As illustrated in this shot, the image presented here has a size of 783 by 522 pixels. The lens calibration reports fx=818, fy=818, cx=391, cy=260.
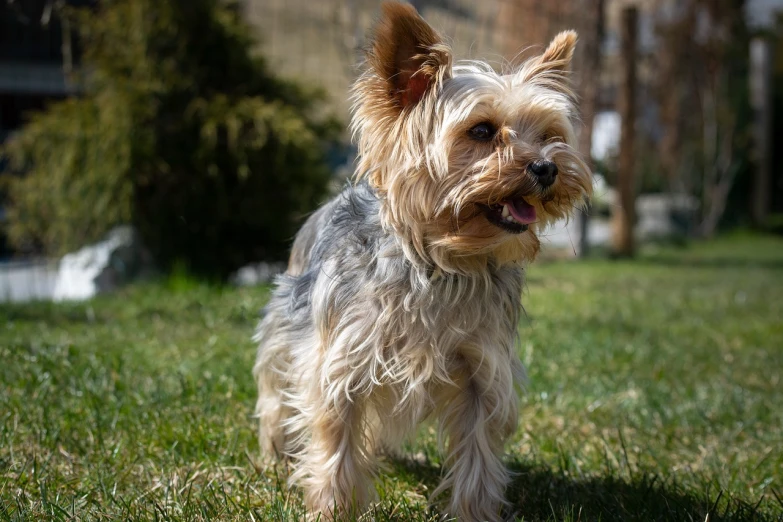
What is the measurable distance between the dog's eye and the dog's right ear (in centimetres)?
23

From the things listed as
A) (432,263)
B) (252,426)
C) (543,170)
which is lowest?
(252,426)

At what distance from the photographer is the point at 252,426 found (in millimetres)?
4113

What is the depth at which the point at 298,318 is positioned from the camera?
352 centimetres

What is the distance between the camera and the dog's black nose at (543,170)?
2969 millimetres

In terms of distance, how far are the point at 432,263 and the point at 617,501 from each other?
1.20 metres

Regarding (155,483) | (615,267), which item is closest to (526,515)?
(155,483)

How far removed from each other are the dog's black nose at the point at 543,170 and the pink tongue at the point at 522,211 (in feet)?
0.41

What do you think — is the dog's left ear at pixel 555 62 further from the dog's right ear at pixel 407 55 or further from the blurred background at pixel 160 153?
A: the blurred background at pixel 160 153

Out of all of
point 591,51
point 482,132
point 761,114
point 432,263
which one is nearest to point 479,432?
point 432,263

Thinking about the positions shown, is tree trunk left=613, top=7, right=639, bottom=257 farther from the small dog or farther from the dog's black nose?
the dog's black nose

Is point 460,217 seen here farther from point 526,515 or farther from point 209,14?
point 209,14

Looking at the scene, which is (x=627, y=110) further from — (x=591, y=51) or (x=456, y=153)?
(x=456, y=153)

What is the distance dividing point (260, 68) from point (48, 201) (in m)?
2.57

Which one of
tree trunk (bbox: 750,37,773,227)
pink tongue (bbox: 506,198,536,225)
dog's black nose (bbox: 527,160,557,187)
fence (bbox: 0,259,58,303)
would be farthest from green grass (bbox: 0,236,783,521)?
tree trunk (bbox: 750,37,773,227)
